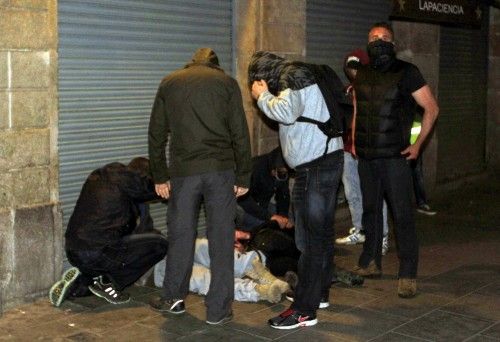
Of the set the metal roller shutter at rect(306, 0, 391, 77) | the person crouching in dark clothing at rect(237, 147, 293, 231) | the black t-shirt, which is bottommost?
the person crouching in dark clothing at rect(237, 147, 293, 231)

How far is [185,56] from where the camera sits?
309 inches

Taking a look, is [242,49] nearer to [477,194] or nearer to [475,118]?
[477,194]

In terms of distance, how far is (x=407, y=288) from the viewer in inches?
261

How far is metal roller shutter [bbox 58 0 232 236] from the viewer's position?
22.2 feet

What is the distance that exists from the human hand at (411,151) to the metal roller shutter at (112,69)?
2317 mm

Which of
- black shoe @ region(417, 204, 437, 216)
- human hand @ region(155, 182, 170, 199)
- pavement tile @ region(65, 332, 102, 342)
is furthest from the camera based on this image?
black shoe @ region(417, 204, 437, 216)

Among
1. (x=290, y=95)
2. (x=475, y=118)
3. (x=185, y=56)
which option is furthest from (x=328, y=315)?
(x=475, y=118)

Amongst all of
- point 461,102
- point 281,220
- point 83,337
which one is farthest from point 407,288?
point 461,102

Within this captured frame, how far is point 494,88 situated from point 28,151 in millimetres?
9565

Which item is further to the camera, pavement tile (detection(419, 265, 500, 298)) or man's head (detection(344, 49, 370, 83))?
man's head (detection(344, 49, 370, 83))

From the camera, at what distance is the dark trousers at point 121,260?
6.37m

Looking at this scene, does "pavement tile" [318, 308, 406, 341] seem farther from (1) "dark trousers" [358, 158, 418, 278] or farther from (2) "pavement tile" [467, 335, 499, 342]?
(1) "dark trousers" [358, 158, 418, 278]

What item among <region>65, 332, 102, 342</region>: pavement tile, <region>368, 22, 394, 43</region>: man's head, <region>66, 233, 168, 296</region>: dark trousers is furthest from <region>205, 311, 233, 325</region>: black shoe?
<region>368, 22, 394, 43</region>: man's head

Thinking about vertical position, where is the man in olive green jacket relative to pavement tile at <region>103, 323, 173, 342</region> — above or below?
above
